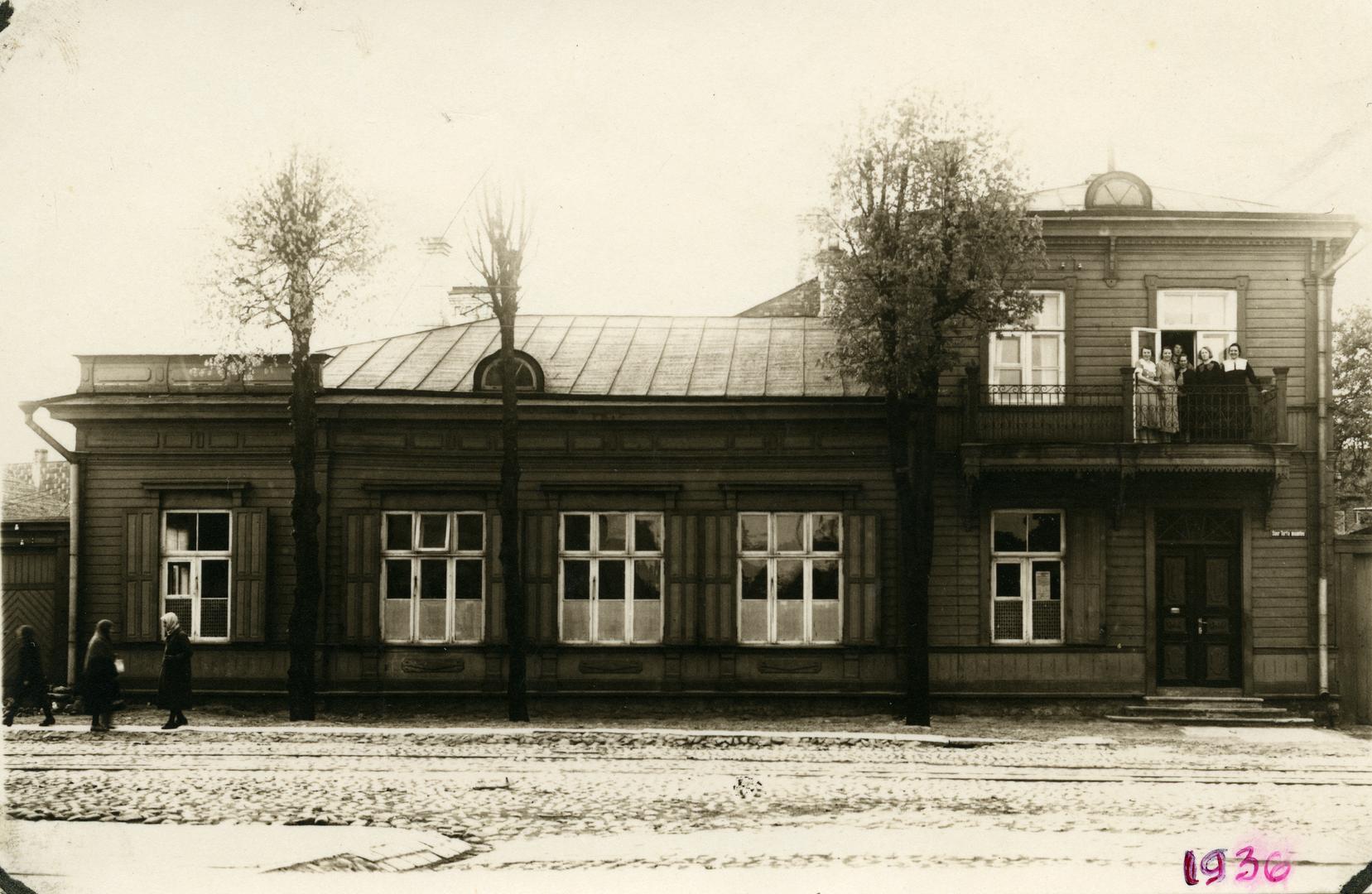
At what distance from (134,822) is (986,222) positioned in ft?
37.9

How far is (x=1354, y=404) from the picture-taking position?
27.2 metres

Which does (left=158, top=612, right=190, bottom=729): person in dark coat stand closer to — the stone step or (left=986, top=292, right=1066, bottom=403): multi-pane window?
(left=986, top=292, right=1066, bottom=403): multi-pane window

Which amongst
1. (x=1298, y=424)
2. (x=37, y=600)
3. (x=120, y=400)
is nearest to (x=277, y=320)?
(x=120, y=400)

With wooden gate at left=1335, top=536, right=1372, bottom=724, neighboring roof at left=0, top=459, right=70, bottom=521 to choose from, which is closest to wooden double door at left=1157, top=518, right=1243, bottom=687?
wooden gate at left=1335, top=536, right=1372, bottom=724

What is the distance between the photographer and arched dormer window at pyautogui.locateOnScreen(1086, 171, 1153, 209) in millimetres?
18906

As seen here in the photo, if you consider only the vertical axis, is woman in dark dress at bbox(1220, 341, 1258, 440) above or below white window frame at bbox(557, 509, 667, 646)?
above

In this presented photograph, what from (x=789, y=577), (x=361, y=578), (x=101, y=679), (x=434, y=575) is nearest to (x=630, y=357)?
(x=789, y=577)

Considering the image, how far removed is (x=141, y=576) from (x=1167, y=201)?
53.2 ft

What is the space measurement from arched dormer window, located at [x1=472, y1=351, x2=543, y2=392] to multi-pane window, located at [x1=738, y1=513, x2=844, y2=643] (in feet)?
12.0

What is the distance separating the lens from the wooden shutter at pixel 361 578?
60.2 ft

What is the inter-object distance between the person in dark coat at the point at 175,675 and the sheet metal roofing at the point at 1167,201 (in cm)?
1337

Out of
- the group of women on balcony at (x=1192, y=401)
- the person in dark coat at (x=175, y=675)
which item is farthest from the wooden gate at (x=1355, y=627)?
the person in dark coat at (x=175, y=675)

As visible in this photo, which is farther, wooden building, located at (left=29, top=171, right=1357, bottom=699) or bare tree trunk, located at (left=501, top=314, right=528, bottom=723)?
wooden building, located at (left=29, top=171, right=1357, bottom=699)

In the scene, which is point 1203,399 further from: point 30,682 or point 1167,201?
point 30,682
